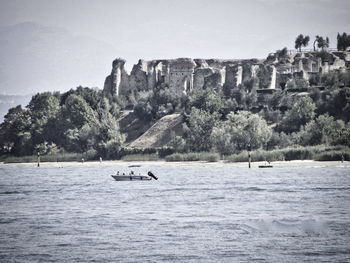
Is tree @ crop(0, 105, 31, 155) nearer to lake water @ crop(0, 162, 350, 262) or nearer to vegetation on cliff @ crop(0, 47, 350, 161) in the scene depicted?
vegetation on cliff @ crop(0, 47, 350, 161)

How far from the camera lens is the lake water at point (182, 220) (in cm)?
3525

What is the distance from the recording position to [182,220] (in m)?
45.6

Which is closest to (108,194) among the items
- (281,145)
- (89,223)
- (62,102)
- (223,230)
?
(89,223)

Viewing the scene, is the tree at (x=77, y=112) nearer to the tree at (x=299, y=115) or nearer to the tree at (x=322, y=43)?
the tree at (x=299, y=115)

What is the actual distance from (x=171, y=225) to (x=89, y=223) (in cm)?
524

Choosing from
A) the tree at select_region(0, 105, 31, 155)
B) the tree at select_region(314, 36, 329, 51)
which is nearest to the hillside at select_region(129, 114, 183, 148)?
the tree at select_region(0, 105, 31, 155)

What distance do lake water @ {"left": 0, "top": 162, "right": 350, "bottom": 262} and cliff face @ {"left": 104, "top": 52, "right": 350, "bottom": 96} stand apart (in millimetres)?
68880

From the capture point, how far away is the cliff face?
14450cm

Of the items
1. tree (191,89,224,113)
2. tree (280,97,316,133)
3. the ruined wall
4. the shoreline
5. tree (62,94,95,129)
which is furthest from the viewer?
the ruined wall

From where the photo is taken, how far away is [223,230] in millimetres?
41219

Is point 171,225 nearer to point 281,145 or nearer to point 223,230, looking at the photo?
point 223,230

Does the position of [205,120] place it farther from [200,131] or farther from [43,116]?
[43,116]

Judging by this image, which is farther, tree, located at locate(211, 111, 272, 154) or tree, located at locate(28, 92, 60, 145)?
tree, located at locate(28, 92, 60, 145)

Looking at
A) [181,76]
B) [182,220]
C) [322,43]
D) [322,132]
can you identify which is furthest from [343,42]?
[182,220]
